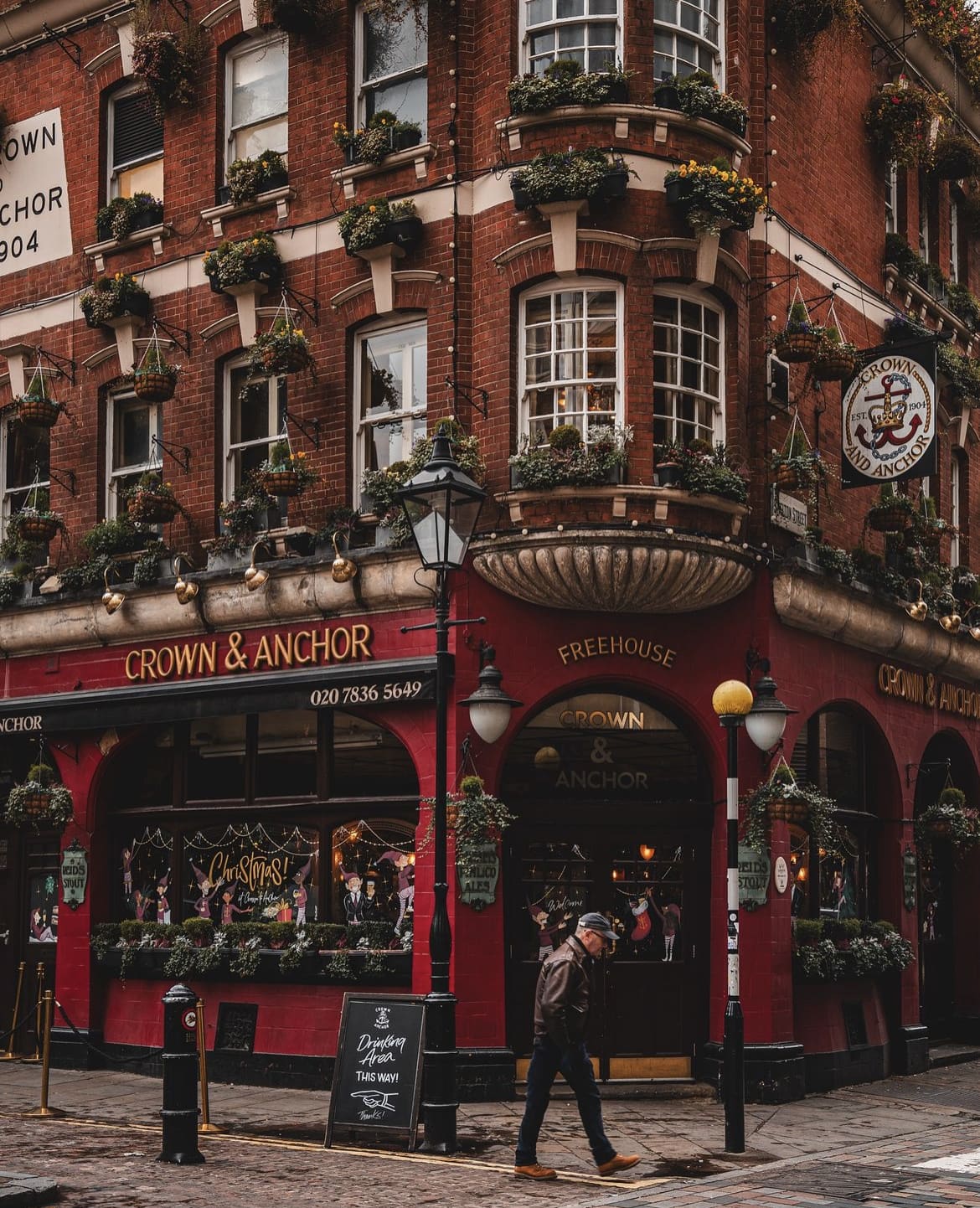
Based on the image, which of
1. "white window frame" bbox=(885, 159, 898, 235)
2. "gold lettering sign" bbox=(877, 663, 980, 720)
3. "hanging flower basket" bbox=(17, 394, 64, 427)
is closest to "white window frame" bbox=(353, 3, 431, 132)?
"hanging flower basket" bbox=(17, 394, 64, 427)

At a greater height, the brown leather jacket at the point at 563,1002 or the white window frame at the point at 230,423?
the white window frame at the point at 230,423

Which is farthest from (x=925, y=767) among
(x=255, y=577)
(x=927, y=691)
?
(x=255, y=577)

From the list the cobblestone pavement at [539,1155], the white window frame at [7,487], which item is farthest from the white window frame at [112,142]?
the cobblestone pavement at [539,1155]

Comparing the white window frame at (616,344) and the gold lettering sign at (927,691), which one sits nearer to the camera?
the white window frame at (616,344)

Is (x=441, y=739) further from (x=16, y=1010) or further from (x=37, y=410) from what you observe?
(x=16, y=1010)

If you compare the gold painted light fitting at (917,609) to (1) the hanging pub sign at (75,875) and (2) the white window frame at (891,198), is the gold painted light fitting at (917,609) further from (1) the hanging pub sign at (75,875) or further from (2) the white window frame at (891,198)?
(1) the hanging pub sign at (75,875)

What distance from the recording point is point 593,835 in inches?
661

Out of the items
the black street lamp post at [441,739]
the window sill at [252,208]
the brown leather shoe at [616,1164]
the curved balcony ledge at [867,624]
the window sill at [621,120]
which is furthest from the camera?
the window sill at [252,208]

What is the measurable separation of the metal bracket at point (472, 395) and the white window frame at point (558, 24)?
131 inches

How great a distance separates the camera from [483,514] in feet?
53.7

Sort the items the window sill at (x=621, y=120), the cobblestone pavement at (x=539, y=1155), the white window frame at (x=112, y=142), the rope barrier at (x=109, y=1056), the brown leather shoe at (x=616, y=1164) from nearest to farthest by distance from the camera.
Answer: the cobblestone pavement at (x=539, y=1155) → the brown leather shoe at (x=616, y=1164) → the rope barrier at (x=109, y=1056) → the window sill at (x=621, y=120) → the white window frame at (x=112, y=142)

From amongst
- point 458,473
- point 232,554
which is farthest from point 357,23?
point 458,473

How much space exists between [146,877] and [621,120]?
9.91m

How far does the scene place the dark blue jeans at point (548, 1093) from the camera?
11.7 m
